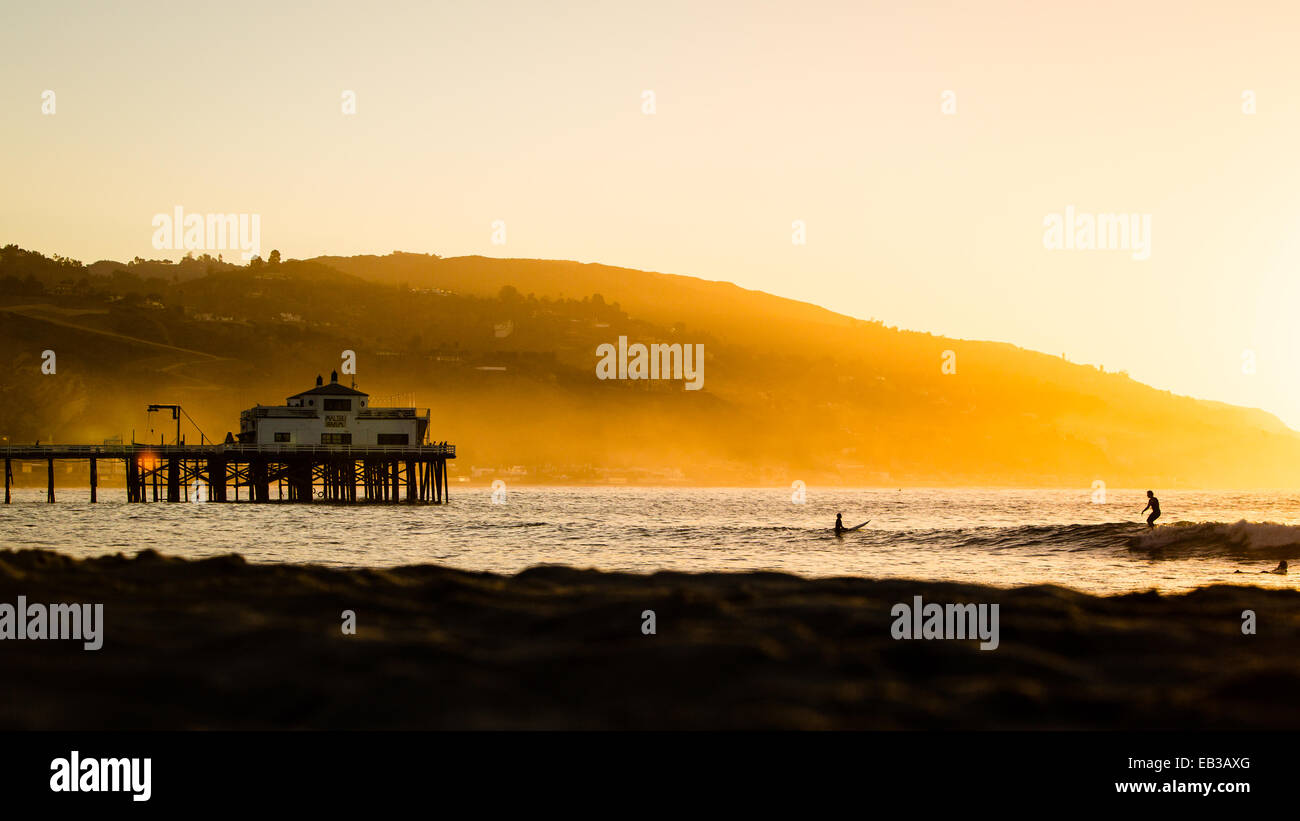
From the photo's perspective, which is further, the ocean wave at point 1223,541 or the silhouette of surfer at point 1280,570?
the ocean wave at point 1223,541

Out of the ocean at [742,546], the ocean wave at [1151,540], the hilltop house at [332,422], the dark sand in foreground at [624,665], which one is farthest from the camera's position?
the hilltop house at [332,422]

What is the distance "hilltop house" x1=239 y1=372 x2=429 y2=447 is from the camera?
111 meters

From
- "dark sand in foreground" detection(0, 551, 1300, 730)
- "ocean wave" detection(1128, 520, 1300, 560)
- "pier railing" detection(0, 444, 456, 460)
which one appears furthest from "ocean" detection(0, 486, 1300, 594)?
"pier railing" detection(0, 444, 456, 460)

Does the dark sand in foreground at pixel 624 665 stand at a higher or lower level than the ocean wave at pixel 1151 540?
higher

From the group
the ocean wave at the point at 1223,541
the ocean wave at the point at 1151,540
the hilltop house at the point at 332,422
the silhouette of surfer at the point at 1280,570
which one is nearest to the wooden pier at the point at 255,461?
the hilltop house at the point at 332,422

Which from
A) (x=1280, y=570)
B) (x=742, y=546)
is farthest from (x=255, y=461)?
(x=1280, y=570)

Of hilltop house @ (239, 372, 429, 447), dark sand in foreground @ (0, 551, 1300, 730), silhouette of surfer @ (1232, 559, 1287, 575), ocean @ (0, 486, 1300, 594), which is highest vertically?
hilltop house @ (239, 372, 429, 447)

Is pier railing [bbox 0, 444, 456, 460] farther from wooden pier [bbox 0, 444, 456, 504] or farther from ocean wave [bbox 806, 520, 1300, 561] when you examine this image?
ocean wave [bbox 806, 520, 1300, 561]

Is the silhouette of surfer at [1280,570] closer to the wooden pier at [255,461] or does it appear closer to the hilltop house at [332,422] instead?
the wooden pier at [255,461]

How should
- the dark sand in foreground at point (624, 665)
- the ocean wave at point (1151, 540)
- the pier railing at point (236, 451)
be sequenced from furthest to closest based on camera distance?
the pier railing at point (236, 451)
the ocean wave at point (1151, 540)
the dark sand in foreground at point (624, 665)

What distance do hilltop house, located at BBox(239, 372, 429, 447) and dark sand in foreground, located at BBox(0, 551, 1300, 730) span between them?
93.0 m

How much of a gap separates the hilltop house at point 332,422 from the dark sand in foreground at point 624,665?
9297 centimetres

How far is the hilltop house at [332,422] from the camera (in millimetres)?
111375
